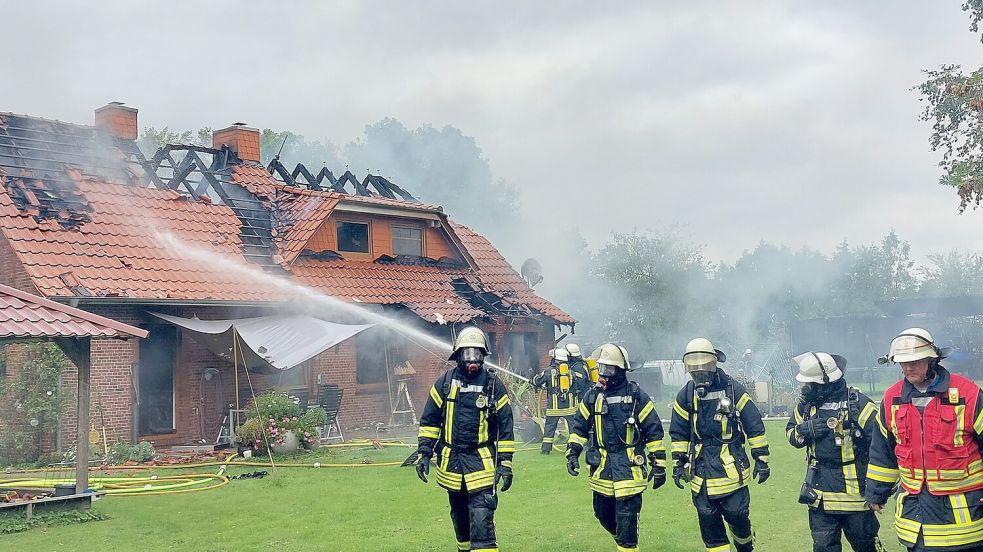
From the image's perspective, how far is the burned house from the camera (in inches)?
707

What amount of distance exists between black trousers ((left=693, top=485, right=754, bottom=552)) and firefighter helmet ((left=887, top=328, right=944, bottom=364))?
250 centimetres

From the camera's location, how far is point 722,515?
8.03 m

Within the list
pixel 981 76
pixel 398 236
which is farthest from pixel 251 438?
pixel 981 76

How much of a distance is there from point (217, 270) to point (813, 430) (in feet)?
51.1

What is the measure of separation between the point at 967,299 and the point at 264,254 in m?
27.4

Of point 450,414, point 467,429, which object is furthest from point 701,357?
point 450,414

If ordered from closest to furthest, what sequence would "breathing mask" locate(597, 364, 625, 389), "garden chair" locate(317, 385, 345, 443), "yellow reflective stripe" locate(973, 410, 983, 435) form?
"yellow reflective stripe" locate(973, 410, 983, 435)
"breathing mask" locate(597, 364, 625, 389)
"garden chair" locate(317, 385, 345, 443)

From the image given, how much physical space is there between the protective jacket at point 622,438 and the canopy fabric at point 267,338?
32.4 ft

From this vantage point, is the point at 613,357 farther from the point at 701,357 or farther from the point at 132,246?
the point at 132,246

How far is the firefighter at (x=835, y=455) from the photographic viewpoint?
7363 millimetres

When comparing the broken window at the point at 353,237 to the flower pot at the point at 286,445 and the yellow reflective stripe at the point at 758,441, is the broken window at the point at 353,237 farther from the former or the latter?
the yellow reflective stripe at the point at 758,441

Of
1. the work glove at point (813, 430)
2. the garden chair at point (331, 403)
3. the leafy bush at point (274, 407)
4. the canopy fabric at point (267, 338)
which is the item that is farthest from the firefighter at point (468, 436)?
the garden chair at point (331, 403)

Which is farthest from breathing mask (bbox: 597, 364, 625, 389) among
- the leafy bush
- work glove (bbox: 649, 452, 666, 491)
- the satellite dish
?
the satellite dish

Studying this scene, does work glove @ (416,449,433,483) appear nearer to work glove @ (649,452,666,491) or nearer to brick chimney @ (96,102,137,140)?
work glove @ (649,452,666,491)
